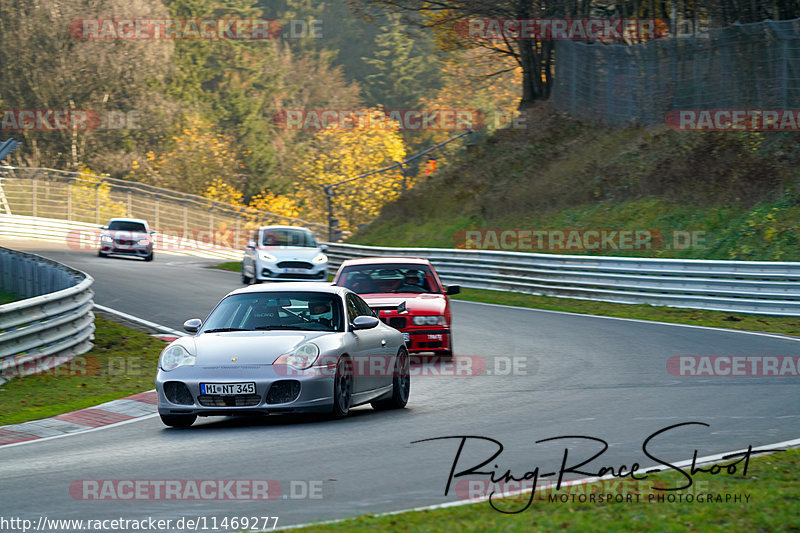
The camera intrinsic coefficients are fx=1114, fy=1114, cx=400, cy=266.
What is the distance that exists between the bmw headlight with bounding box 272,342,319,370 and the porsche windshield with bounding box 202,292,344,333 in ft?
1.98

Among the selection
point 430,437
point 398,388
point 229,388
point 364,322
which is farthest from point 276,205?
point 430,437

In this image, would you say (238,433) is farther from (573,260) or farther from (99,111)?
(99,111)

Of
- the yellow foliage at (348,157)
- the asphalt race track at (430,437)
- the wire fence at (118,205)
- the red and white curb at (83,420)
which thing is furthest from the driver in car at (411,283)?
the yellow foliage at (348,157)

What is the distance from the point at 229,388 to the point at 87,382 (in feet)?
15.3

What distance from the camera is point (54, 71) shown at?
200 ft

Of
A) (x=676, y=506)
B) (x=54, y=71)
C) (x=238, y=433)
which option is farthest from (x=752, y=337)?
(x=54, y=71)

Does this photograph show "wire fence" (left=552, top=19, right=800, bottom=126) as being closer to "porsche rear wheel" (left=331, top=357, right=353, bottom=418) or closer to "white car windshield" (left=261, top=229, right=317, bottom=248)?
"white car windshield" (left=261, top=229, right=317, bottom=248)

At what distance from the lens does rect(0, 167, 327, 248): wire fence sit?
49.7 meters

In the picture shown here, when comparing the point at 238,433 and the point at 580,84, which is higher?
the point at 580,84

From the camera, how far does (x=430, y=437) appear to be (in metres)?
9.20

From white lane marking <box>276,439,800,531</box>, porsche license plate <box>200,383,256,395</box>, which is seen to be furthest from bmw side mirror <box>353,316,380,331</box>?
white lane marking <box>276,439,800,531</box>

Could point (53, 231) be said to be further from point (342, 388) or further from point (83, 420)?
point (342, 388)

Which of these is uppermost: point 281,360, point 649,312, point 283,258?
point 281,360

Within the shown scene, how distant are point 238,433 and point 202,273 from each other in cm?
2468
